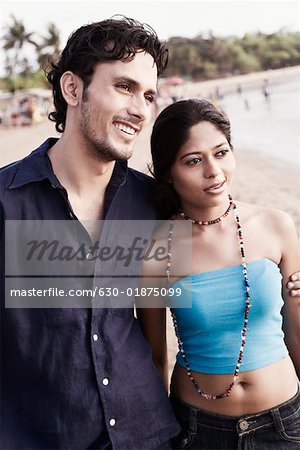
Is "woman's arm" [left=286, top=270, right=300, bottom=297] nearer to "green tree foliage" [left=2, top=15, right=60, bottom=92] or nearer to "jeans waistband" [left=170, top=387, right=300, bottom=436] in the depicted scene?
"jeans waistband" [left=170, top=387, right=300, bottom=436]

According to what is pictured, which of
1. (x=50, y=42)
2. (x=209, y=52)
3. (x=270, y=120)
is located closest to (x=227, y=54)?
(x=209, y=52)

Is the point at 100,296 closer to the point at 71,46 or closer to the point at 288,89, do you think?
the point at 71,46

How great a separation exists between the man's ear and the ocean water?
615 inches

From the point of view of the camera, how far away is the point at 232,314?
2.08 m

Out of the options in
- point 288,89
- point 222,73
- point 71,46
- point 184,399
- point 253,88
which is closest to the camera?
point 184,399

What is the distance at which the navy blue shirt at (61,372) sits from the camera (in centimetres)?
195

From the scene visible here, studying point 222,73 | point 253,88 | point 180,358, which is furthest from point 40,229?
point 222,73

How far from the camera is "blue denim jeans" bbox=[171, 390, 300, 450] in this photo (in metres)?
2.02

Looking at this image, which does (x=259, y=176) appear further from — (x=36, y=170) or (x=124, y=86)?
(x=36, y=170)

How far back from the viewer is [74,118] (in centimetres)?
227

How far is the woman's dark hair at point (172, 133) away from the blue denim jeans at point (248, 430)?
853 mm

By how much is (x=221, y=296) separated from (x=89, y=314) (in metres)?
0.50

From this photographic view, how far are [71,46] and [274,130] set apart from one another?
2384 centimetres

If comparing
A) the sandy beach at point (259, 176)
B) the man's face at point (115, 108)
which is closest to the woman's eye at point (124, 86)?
the man's face at point (115, 108)
